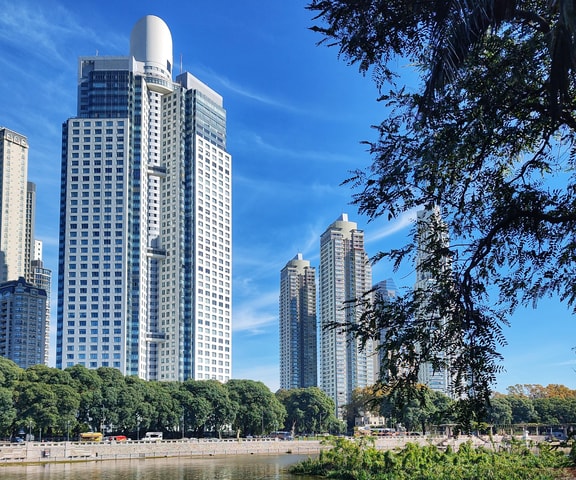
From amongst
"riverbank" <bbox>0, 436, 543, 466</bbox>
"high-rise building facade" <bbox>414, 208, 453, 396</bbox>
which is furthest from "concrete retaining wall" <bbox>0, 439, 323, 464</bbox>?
"high-rise building facade" <bbox>414, 208, 453, 396</bbox>

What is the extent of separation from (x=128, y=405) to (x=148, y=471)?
3623 centimetres

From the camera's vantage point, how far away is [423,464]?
140 feet

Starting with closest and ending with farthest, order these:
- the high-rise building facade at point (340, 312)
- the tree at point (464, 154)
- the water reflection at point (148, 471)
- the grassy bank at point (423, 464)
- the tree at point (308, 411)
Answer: the tree at point (464, 154) < the grassy bank at point (423, 464) < the water reflection at point (148, 471) < the tree at point (308, 411) < the high-rise building facade at point (340, 312)

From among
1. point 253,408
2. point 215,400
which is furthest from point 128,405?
point 253,408

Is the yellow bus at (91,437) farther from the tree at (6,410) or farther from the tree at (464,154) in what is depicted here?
the tree at (464,154)

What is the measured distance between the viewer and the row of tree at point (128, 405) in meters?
82.6

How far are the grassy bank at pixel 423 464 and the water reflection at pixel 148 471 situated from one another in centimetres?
272

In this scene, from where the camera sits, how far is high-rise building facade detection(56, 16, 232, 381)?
152 meters

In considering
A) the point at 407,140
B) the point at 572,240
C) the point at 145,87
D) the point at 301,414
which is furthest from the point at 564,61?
the point at 145,87

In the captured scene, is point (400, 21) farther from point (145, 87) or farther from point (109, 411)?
point (145, 87)

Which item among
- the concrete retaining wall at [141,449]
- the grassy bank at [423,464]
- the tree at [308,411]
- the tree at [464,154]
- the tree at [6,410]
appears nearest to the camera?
the tree at [464,154]

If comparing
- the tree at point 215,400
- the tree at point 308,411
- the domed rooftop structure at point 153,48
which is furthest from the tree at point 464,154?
the domed rooftop structure at point 153,48

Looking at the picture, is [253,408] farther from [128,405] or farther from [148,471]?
[148,471]

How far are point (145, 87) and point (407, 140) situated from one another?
540ft
